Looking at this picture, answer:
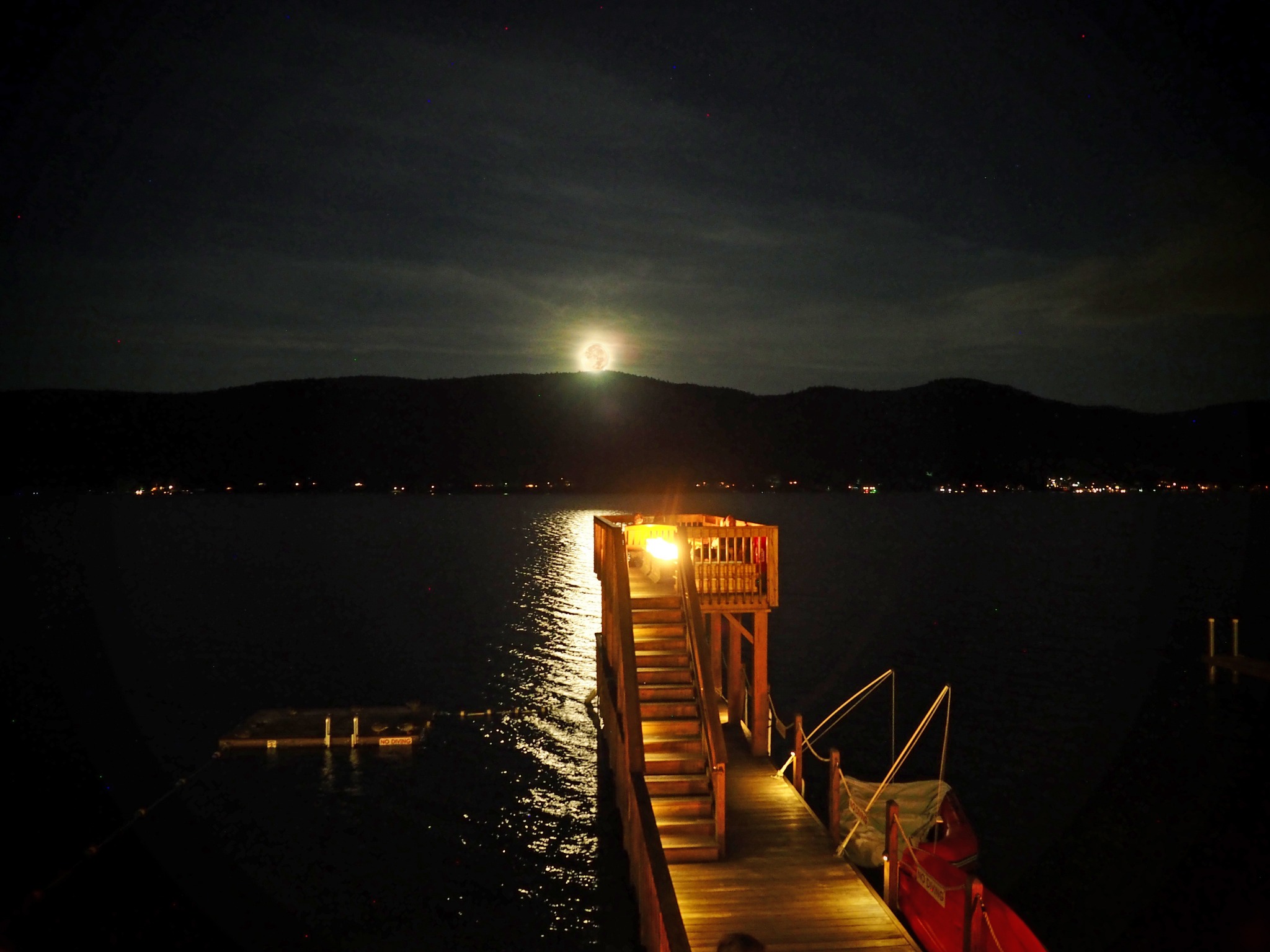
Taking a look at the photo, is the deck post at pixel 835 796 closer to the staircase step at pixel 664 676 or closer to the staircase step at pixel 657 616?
the staircase step at pixel 664 676

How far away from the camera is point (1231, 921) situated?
15.4 metres

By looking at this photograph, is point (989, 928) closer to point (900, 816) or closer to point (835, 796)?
point (835, 796)

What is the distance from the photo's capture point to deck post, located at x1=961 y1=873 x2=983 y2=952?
1070 centimetres

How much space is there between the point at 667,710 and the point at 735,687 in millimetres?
6674

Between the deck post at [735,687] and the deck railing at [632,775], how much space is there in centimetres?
259

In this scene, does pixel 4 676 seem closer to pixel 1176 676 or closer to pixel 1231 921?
pixel 1231 921

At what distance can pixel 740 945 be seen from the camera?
4457mm

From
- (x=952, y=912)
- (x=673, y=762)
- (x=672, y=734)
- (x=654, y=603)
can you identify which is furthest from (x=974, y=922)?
(x=654, y=603)

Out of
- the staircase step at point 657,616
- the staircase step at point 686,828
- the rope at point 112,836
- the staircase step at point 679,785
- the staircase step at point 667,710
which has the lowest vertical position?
the rope at point 112,836

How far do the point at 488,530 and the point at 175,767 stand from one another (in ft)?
351

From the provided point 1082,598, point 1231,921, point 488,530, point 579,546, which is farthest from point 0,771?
point 488,530

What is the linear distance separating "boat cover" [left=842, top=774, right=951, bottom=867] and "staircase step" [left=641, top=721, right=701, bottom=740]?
2937mm

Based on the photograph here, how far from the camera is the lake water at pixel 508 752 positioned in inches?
640

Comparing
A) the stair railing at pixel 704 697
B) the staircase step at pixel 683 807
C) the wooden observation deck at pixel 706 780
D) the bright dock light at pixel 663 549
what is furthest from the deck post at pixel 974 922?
the bright dock light at pixel 663 549
